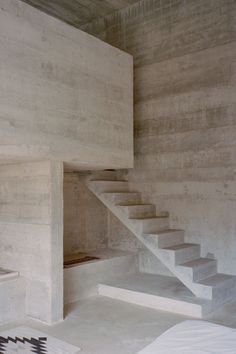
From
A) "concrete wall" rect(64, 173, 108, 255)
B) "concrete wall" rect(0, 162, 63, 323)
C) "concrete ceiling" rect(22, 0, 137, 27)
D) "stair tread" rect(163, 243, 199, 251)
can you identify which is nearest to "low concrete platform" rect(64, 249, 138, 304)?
"concrete wall" rect(64, 173, 108, 255)

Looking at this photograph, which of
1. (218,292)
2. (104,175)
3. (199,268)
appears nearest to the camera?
Result: (218,292)

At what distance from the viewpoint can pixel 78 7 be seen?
663cm

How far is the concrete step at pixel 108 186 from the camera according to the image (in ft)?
19.4

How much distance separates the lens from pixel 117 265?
601 cm

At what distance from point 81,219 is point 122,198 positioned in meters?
1.06

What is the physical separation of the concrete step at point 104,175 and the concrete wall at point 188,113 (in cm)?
35

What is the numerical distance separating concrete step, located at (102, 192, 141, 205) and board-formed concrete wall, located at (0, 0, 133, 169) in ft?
2.23

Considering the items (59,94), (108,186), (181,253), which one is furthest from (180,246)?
(59,94)

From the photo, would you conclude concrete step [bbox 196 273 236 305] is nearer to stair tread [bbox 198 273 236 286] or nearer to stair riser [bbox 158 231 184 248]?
stair tread [bbox 198 273 236 286]

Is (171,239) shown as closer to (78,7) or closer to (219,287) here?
(219,287)

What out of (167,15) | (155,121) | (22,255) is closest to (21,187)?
(22,255)

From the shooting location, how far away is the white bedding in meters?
2.23

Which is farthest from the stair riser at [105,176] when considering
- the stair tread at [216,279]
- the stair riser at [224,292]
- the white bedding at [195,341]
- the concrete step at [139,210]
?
the white bedding at [195,341]

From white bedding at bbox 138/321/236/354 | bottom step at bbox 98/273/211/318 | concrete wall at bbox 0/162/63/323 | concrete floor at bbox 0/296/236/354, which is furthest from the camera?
bottom step at bbox 98/273/211/318
